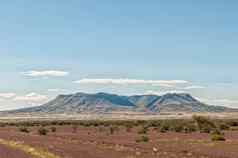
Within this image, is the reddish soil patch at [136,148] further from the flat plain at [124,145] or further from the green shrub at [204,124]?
the green shrub at [204,124]

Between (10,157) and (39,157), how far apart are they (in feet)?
6.30

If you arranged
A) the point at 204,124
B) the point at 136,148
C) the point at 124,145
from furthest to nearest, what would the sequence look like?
the point at 204,124, the point at 124,145, the point at 136,148

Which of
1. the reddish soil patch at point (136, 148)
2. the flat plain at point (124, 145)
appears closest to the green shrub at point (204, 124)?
the flat plain at point (124, 145)

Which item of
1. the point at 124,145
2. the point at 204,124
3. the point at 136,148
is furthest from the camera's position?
the point at 204,124

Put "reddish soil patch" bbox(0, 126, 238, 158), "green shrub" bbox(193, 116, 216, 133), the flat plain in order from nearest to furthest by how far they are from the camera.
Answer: "reddish soil patch" bbox(0, 126, 238, 158) < the flat plain < "green shrub" bbox(193, 116, 216, 133)

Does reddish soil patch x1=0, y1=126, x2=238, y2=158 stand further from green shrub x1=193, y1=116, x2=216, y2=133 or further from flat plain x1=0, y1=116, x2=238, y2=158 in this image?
green shrub x1=193, y1=116, x2=216, y2=133

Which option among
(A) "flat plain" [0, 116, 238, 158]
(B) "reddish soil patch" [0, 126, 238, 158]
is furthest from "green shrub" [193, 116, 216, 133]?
(B) "reddish soil patch" [0, 126, 238, 158]

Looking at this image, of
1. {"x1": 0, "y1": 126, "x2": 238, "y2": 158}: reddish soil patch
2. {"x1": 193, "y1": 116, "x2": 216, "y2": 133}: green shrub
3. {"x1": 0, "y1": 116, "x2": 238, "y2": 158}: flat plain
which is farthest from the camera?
{"x1": 193, "y1": 116, "x2": 216, "y2": 133}: green shrub

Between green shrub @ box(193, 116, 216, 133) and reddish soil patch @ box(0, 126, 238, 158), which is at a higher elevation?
reddish soil patch @ box(0, 126, 238, 158)

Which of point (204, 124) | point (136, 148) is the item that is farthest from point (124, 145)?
point (204, 124)

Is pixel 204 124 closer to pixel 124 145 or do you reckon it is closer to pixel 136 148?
pixel 124 145

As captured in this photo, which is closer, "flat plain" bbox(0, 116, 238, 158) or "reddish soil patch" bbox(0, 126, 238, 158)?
"reddish soil patch" bbox(0, 126, 238, 158)

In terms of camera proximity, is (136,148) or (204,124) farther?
(204,124)

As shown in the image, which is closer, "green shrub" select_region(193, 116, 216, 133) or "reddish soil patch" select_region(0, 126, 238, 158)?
"reddish soil patch" select_region(0, 126, 238, 158)
